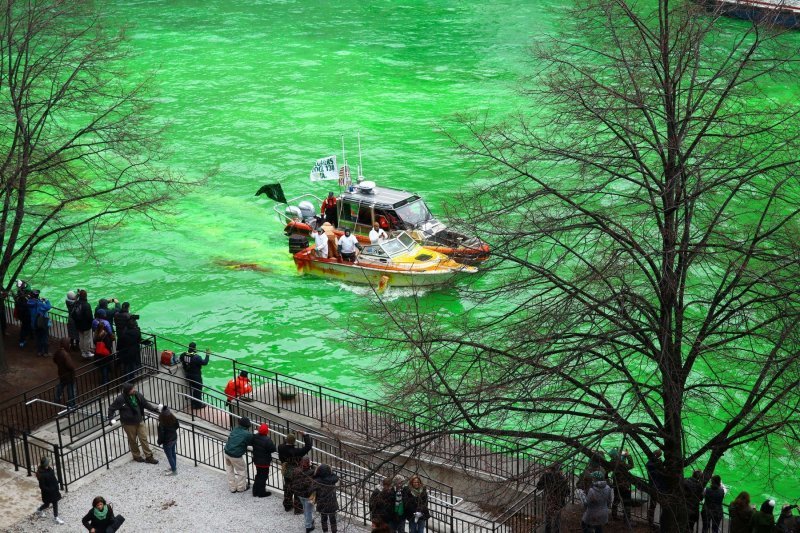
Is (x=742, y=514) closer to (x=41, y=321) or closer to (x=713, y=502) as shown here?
(x=713, y=502)

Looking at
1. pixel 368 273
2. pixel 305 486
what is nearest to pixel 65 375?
pixel 305 486

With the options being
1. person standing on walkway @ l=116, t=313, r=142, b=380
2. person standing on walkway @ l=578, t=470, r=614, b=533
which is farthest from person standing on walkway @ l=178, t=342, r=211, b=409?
person standing on walkway @ l=578, t=470, r=614, b=533

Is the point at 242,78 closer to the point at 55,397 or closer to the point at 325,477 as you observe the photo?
the point at 55,397

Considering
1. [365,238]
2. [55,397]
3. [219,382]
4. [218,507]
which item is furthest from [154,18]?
[218,507]

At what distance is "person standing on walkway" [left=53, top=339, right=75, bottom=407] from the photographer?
20250 mm

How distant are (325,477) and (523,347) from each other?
355 cm

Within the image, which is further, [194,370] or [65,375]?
[194,370]

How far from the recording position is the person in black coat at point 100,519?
1571 cm

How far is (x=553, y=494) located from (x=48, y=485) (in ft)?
25.7

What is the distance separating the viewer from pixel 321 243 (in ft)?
103

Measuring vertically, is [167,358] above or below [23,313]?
below

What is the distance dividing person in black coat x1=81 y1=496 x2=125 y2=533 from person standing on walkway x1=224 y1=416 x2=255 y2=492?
2.30m

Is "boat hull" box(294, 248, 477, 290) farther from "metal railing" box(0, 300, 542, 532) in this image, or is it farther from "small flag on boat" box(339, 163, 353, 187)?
"metal railing" box(0, 300, 542, 532)

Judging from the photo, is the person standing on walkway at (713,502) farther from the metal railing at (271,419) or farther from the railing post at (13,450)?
the railing post at (13,450)
